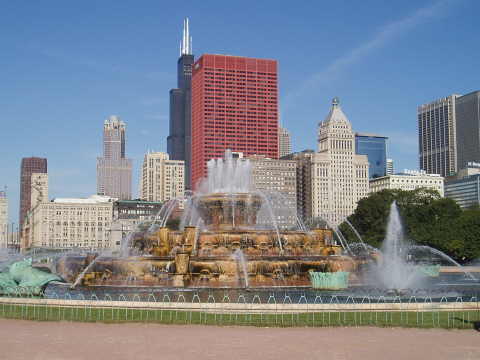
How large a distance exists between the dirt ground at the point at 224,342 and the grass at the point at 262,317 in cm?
77

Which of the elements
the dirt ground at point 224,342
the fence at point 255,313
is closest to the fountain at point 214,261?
the fence at point 255,313

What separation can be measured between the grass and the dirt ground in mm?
773

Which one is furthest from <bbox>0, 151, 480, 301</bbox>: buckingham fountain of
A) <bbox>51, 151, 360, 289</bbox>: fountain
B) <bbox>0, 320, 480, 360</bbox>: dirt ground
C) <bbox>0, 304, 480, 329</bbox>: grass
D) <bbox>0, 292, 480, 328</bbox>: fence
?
<bbox>0, 320, 480, 360</bbox>: dirt ground

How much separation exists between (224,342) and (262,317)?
15.6 feet

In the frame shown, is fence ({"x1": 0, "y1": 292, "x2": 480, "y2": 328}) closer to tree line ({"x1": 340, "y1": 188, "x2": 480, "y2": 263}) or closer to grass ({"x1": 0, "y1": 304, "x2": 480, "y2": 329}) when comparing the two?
grass ({"x1": 0, "y1": 304, "x2": 480, "y2": 329})

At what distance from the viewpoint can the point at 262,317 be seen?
2298cm

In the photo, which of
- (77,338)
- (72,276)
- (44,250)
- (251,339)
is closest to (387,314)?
(251,339)

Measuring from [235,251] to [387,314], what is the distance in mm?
16645

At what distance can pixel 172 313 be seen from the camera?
23.9 m

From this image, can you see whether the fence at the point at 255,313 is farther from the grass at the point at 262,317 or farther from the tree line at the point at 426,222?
the tree line at the point at 426,222

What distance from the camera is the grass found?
71.6 ft

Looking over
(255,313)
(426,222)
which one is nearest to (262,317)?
(255,313)

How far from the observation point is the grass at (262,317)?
2181 cm

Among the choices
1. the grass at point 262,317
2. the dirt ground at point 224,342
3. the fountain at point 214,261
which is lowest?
the dirt ground at point 224,342
